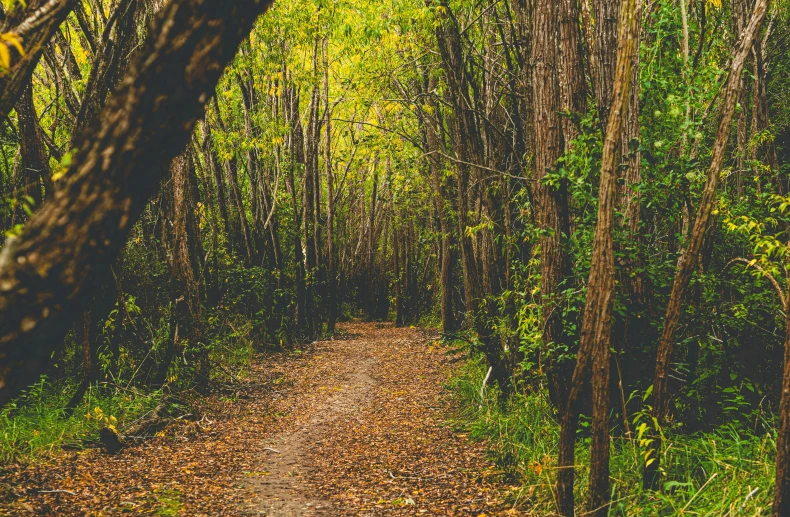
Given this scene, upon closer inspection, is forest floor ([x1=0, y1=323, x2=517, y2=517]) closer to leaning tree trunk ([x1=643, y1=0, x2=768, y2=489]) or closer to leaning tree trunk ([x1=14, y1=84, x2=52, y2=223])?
leaning tree trunk ([x1=643, y1=0, x2=768, y2=489])

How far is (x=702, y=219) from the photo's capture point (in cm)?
412

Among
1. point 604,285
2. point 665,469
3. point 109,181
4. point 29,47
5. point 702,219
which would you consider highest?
point 29,47

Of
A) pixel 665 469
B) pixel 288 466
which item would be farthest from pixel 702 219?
pixel 288 466

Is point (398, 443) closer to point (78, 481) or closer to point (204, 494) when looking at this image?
point (204, 494)

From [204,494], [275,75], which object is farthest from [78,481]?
[275,75]

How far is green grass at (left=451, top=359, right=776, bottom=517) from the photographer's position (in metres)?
4.07

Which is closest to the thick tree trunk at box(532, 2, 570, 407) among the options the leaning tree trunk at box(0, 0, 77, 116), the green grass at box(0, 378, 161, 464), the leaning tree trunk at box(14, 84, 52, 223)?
the leaning tree trunk at box(0, 0, 77, 116)

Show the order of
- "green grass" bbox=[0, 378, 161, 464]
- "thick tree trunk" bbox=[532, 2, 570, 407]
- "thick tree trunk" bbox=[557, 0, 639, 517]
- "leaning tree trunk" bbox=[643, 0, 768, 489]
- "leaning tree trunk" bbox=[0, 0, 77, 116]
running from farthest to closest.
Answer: "green grass" bbox=[0, 378, 161, 464] → "thick tree trunk" bbox=[532, 2, 570, 407] → "leaning tree trunk" bbox=[643, 0, 768, 489] → "thick tree trunk" bbox=[557, 0, 639, 517] → "leaning tree trunk" bbox=[0, 0, 77, 116]

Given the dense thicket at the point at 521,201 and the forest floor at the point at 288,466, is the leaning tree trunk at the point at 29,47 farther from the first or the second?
the forest floor at the point at 288,466

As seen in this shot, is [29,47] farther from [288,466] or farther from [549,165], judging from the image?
[288,466]

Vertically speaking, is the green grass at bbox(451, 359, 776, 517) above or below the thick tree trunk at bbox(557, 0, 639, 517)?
below

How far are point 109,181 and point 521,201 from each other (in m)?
7.42

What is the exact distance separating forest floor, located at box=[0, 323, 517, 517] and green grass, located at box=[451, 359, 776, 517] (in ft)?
1.02

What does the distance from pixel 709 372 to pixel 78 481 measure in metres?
6.02
